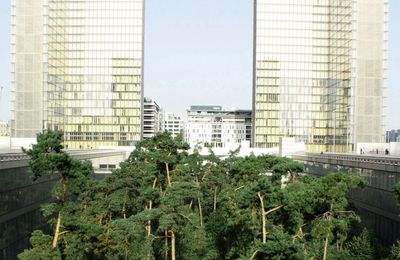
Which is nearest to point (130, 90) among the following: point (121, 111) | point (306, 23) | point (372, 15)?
point (121, 111)

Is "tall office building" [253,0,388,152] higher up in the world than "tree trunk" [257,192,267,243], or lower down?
higher up

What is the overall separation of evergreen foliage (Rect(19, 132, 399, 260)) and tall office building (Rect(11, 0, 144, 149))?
111569mm

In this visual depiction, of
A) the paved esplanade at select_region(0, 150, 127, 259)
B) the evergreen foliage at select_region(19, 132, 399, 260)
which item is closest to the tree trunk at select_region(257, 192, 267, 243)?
the evergreen foliage at select_region(19, 132, 399, 260)

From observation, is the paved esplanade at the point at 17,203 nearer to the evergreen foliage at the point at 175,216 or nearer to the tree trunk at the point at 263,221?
the evergreen foliage at the point at 175,216

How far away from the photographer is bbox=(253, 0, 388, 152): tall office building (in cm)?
15275

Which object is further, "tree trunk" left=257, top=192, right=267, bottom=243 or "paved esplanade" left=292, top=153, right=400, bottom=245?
"paved esplanade" left=292, top=153, right=400, bottom=245

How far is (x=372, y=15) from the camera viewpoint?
151 meters

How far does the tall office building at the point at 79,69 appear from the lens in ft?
493

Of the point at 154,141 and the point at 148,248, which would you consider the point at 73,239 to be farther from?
the point at 154,141

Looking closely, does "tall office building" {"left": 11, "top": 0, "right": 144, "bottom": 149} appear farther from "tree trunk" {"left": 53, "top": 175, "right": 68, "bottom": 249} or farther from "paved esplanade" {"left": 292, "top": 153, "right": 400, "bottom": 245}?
"tree trunk" {"left": 53, "top": 175, "right": 68, "bottom": 249}

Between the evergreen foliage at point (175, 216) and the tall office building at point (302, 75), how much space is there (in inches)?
4489

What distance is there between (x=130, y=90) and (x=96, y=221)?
12232 centimetres

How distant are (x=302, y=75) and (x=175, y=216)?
135258mm

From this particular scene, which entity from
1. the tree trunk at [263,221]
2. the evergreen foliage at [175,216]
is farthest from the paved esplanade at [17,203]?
the tree trunk at [263,221]
